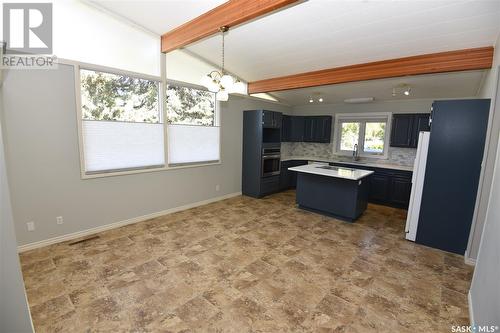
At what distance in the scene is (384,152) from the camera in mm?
5758

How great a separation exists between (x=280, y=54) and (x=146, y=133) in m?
2.66

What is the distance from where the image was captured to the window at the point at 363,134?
19.0 ft

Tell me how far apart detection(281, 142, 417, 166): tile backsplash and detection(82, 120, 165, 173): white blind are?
4.10 meters

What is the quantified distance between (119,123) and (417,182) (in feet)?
15.2

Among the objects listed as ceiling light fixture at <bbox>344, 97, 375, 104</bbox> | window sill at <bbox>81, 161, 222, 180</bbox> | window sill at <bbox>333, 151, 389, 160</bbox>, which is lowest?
window sill at <bbox>81, 161, 222, 180</bbox>

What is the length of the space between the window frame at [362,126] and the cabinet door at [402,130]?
0.24 m

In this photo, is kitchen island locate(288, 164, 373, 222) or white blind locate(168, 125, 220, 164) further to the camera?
white blind locate(168, 125, 220, 164)

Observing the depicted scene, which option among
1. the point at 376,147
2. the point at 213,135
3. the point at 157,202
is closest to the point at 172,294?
the point at 157,202

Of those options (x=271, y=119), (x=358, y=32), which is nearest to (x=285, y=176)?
(x=271, y=119)

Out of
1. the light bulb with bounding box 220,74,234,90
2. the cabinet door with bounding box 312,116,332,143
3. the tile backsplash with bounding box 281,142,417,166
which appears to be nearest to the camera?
the light bulb with bounding box 220,74,234,90

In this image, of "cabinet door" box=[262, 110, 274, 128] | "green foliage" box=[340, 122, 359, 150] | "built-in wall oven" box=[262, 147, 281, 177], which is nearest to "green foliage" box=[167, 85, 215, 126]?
"cabinet door" box=[262, 110, 274, 128]

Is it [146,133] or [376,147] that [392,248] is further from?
[146,133]

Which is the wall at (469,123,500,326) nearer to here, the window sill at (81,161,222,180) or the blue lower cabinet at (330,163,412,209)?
the blue lower cabinet at (330,163,412,209)

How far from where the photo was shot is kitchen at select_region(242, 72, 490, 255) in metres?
3.08
